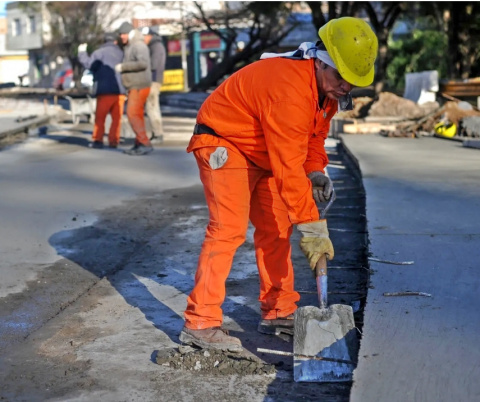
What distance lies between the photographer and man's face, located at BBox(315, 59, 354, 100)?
4098mm

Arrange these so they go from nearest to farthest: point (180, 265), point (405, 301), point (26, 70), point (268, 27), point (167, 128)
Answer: point (405, 301), point (180, 265), point (167, 128), point (268, 27), point (26, 70)

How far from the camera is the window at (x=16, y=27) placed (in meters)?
76.9

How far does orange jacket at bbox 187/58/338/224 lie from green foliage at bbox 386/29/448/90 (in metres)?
28.9

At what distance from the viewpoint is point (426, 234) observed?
19.8 ft

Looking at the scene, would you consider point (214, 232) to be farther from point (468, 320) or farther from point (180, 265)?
point (180, 265)

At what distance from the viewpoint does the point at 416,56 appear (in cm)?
3391

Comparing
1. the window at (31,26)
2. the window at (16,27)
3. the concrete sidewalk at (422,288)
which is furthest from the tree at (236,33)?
the window at (16,27)

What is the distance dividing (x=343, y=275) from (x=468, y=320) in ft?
5.63

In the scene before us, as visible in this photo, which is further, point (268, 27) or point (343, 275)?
point (268, 27)

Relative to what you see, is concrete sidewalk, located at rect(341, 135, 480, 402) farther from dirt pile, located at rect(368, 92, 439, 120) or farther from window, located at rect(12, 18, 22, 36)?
window, located at rect(12, 18, 22, 36)

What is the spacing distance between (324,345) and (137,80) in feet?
29.5

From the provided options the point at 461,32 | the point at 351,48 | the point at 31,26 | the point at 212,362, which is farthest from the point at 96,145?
the point at 31,26

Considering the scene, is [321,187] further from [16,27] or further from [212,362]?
[16,27]

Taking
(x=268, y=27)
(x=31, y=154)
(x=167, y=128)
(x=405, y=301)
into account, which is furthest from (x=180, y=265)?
(x=268, y=27)
